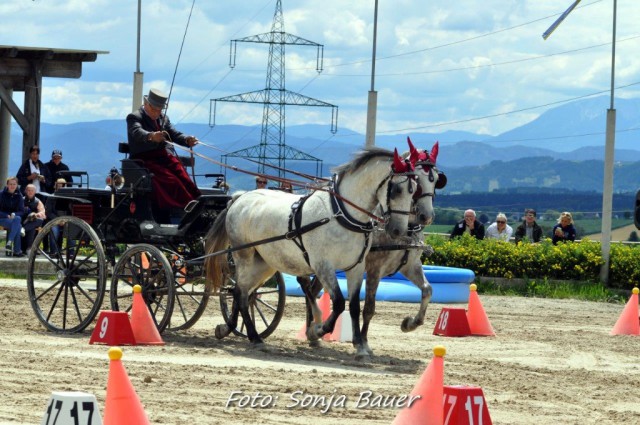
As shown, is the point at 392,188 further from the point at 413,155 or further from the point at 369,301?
the point at 369,301

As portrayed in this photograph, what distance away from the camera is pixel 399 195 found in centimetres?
1195

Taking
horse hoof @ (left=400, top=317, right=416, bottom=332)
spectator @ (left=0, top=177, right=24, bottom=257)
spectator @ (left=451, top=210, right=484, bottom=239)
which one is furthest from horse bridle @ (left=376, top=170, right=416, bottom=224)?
spectator @ (left=451, top=210, right=484, bottom=239)

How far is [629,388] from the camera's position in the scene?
10.7m

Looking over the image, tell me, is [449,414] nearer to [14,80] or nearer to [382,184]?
[382,184]

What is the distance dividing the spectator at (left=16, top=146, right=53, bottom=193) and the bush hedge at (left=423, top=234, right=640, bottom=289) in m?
→ 6.79

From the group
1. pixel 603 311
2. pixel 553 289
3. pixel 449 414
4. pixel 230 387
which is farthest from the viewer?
pixel 553 289

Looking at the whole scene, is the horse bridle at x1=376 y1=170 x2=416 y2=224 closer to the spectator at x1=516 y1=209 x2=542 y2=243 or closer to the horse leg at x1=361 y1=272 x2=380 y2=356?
the horse leg at x1=361 y1=272 x2=380 y2=356

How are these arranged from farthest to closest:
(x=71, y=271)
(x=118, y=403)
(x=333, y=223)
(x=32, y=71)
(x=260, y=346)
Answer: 1. (x=32, y=71)
2. (x=71, y=271)
3. (x=260, y=346)
4. (x=333, y=223)
5. (x=118, y=403)

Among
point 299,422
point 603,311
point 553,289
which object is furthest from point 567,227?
point 299,422

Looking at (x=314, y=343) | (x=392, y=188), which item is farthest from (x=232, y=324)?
(x=392, y=188)

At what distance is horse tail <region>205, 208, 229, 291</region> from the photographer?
13.4 metres

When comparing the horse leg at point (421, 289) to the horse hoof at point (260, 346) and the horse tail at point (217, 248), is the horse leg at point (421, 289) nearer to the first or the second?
the horse hoof at point (260, 346)

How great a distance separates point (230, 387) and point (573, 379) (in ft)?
10.4

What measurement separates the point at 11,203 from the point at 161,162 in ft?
23.9
